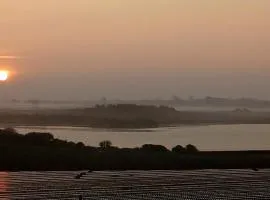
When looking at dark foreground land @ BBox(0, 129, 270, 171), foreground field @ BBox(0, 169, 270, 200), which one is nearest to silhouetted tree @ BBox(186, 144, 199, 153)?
dark foreground land @ BBox(0, 129, 270, 171)

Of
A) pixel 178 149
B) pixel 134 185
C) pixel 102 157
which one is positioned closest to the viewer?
pixel 134 185

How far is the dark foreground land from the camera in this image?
761 cm

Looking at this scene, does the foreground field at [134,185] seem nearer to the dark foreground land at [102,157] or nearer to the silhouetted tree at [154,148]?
the dark foreground land at [102,157]

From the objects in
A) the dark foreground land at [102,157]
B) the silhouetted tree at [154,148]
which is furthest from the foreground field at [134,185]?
the silhouetted tree at [154,148]

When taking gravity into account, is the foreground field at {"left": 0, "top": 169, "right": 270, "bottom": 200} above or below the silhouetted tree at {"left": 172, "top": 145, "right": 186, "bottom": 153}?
below

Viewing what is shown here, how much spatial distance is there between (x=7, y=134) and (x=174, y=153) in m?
2.20

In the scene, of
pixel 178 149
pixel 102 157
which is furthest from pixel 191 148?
pixel 102 157

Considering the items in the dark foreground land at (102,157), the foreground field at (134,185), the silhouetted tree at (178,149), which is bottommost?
the foreground field at (134,185)

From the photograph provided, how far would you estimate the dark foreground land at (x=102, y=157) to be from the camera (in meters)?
7.61

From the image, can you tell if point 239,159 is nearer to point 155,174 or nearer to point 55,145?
point 155,174

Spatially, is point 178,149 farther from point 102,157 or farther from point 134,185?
point 134,185

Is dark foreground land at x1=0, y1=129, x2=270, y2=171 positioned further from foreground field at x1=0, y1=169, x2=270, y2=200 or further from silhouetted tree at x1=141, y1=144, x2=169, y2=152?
foreground field at x1=0, y1=169, x2=270, y2=200

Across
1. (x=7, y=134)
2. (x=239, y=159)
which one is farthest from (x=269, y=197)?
(x=7, y=134)

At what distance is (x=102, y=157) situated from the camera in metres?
7.90
